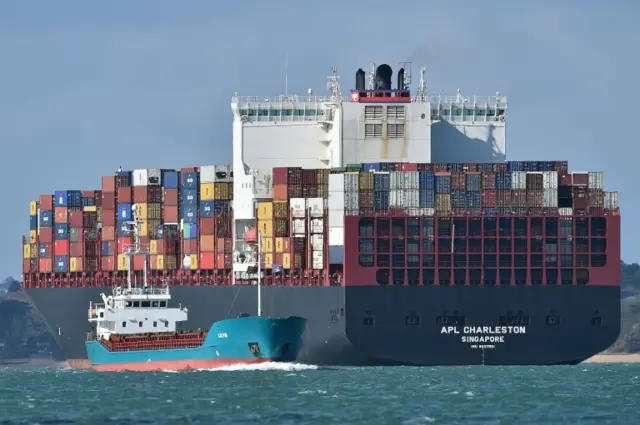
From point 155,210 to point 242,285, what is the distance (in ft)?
31.3

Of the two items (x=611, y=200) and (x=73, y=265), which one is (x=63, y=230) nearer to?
(x=73, y=265)

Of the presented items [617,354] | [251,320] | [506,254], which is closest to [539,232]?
[506,254]

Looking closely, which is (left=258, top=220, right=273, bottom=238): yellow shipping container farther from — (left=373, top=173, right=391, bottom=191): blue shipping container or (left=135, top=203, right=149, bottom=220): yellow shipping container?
(left=135, top=203, right=149, bottom=220): yellow shipping container

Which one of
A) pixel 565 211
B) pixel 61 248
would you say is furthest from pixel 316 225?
pixel 61 248

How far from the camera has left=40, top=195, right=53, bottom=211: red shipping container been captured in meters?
127

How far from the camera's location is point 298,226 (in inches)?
4449

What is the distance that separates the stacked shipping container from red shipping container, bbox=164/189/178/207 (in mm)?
58

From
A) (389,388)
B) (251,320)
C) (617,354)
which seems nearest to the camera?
(389,388)

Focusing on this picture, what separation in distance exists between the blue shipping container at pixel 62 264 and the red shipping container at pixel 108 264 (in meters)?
3.31

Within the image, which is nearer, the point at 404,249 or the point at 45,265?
the point at 404,249

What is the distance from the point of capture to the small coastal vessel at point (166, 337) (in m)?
102

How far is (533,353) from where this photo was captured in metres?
109

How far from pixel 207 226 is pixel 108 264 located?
26.1 feet

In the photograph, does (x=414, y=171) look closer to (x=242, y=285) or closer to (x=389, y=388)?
Result: (x=242, y=285)
